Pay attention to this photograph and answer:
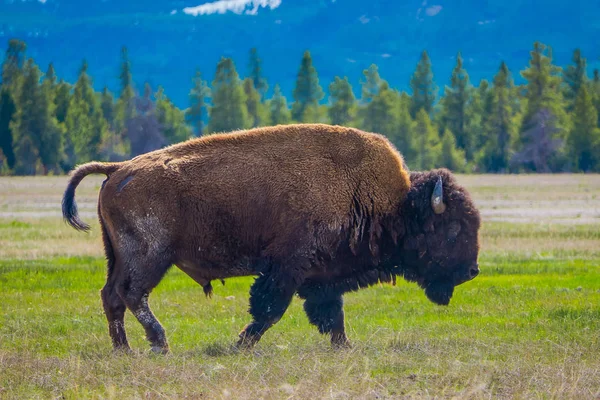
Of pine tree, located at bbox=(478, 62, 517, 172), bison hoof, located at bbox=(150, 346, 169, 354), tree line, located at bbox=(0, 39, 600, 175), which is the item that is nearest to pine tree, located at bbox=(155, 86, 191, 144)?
tree line, located at bbox=(0, 39, 600, 175)

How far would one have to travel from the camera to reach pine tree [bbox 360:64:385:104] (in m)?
89.9

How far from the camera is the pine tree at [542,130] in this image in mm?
86438

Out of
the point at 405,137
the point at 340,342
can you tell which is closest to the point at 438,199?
the point at 340,342

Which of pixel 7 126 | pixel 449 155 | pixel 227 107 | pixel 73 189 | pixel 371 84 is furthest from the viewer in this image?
pixel 371 84

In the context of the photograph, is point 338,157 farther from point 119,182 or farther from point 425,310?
point 425,310

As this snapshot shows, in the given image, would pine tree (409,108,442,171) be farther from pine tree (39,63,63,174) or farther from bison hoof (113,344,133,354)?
bison hoof (113,344,133,354)

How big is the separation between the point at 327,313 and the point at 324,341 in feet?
0.94

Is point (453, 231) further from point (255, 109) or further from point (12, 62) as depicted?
point (12, 62)

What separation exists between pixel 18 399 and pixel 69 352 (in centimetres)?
202

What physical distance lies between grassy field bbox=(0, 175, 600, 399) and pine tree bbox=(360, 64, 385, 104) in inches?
2886

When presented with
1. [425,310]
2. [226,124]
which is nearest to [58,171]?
[226,124]

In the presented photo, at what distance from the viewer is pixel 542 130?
86812 millimetres

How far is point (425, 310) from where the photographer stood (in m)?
11.4

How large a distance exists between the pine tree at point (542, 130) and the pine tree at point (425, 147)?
7512mm
